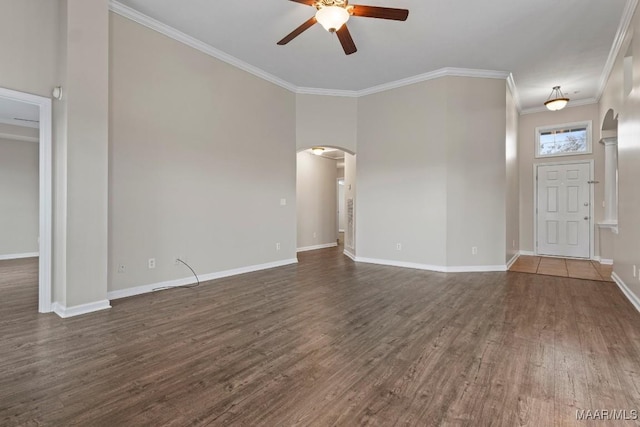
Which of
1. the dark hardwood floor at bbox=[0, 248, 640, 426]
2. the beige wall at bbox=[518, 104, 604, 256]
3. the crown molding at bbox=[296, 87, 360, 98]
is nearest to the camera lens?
the dark hardwood floor at bbox=[0, 248, 640, 426]

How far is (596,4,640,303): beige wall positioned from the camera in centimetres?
339

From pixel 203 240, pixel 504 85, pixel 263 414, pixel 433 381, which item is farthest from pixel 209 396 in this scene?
pixel 504 85

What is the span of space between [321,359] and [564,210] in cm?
720

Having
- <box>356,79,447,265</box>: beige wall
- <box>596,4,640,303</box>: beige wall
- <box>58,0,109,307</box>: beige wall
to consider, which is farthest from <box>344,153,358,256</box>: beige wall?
<box>58,0,109,307</box>: beige wall

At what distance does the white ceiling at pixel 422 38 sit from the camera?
361 centimetres

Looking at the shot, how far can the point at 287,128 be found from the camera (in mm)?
5957

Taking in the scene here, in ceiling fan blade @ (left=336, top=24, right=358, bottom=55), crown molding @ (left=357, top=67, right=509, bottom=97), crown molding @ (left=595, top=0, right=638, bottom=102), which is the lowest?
ceiling fan blade @ (left=336, top=24, right=358, bottom=55)

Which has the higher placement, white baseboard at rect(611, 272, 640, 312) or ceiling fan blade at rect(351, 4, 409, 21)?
ceiling fan blade at rect(351, 4, 409, 21)

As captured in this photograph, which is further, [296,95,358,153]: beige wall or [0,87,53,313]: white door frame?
[296,95,358,153]: beige wall

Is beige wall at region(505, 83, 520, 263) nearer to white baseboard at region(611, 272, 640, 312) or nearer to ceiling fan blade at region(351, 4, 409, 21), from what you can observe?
white baseboard at region(611, 272, 640, 312)

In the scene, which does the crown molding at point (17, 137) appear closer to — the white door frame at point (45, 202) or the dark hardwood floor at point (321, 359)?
the dark hardwood floor at point (321, 359)

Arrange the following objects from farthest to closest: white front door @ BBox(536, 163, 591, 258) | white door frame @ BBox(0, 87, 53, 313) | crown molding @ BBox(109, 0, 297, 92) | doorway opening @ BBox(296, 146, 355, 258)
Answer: doorway opening @ BBox(296, 146, 355, 258) < white front door @ BBox(536, 163, 591, 258) < crown molding @ BBox(109, 0, 297, 92) < white door frame @ BBox(0, 87, 53, 313)

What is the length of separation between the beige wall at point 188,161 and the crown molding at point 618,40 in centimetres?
482

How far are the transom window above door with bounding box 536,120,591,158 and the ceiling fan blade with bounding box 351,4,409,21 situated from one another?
19.5 feet
